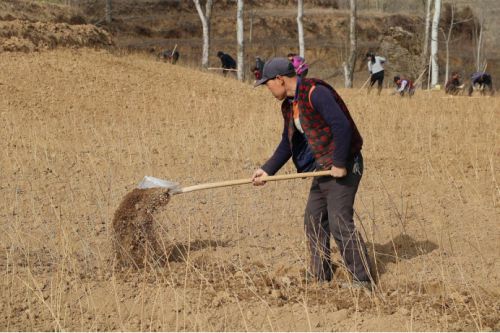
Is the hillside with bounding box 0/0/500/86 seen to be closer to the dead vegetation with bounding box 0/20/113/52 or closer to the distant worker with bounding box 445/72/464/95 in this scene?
the distant worker with bounding box 445/72/464/95

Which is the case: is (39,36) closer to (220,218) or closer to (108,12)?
(220,218)

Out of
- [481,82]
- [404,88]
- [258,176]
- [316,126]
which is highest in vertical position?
[316,126]

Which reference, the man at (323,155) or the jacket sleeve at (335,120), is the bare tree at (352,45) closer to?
the man at (323,155)

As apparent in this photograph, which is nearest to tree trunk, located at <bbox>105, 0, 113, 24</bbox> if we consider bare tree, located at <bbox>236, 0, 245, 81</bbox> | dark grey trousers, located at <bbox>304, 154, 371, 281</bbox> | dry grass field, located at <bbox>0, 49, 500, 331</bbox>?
bare tree, located at <bbox>236, 0, 245, 81</bbox>

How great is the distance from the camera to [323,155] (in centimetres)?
518

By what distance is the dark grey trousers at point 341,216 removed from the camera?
16.9 feet

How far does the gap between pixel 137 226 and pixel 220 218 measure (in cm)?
145

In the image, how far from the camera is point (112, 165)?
9.07 metres

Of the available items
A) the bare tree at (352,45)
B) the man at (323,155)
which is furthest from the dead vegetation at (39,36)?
the man at (323,155)

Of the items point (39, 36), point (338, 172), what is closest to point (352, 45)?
point (39, 36)

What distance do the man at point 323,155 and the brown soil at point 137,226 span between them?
0.88 m

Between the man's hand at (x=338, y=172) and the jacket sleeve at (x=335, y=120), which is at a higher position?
the jacket sleeve at (x=335, y=120)

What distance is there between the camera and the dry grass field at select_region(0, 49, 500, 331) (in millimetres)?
4754

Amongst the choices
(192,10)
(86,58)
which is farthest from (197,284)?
(192,10)
